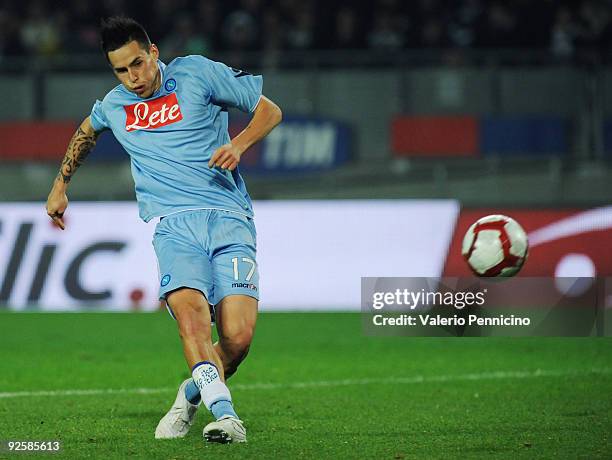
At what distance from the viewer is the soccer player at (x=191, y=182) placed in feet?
20.8

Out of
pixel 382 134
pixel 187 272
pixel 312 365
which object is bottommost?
pixel 312 365

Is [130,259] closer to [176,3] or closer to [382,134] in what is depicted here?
[382,134]

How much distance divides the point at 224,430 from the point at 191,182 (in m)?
1.35

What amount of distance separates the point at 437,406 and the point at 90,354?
4022mm

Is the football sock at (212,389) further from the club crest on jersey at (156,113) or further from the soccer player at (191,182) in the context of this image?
the club crest on jersey at (156,113)

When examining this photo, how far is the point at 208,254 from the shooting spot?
6.54 m

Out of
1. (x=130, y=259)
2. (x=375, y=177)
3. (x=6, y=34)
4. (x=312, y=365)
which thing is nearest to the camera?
(x=312, y=365)

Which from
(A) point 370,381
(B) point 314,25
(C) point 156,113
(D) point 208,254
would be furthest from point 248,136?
(B) point 314,25

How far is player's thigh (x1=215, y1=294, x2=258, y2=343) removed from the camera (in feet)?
21.1

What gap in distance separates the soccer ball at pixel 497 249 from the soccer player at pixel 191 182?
2.53 metres

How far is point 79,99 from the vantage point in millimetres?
18953

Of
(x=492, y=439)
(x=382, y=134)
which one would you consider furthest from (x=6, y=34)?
(x=492, y=439)

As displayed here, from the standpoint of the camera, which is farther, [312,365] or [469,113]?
[469,113]

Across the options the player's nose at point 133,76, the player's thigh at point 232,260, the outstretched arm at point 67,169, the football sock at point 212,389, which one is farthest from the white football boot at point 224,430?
the player's nose at point 133,76
